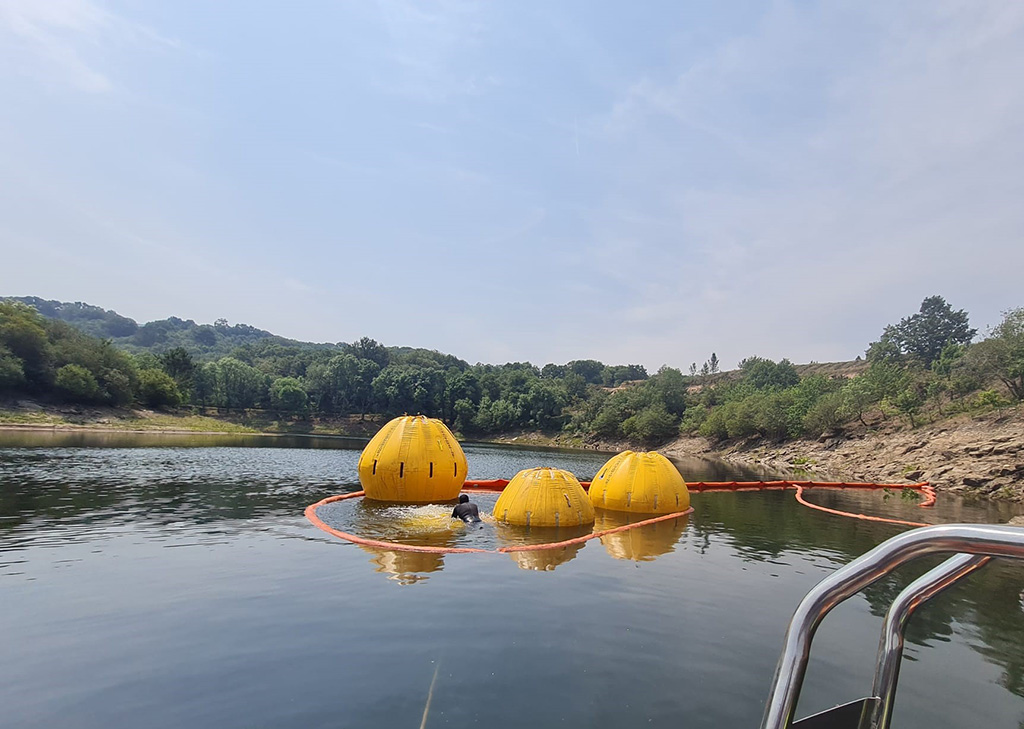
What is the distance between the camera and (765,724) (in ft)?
6.93

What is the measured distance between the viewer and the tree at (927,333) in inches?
3814

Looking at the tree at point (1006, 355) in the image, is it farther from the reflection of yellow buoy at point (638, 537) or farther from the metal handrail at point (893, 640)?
the metal handrail at point (893, 640)

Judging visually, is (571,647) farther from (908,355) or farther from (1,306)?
(908,355)

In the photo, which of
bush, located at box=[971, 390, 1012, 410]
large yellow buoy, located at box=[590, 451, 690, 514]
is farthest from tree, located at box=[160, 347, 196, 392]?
bush, located at box=[971, 390, 1012, 410]

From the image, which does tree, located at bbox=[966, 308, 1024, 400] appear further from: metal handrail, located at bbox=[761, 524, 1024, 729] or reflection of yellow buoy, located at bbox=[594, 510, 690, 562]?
metal handrail, located at bbox=[761, 524, 1024, 729]

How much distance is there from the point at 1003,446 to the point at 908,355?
80.3m

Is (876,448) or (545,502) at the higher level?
(876,448)

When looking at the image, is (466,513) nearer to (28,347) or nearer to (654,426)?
(654,426)

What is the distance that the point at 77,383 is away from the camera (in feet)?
208

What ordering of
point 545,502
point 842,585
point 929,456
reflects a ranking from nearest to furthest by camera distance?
1. point 842,585
2. point 545,502
3. point 929,456

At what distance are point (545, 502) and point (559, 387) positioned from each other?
102 meters

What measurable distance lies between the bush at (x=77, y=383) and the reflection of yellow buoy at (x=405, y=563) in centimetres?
6777

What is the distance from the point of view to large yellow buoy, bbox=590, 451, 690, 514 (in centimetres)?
1859

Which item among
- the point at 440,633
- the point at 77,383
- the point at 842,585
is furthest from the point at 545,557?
the point at 77,383
